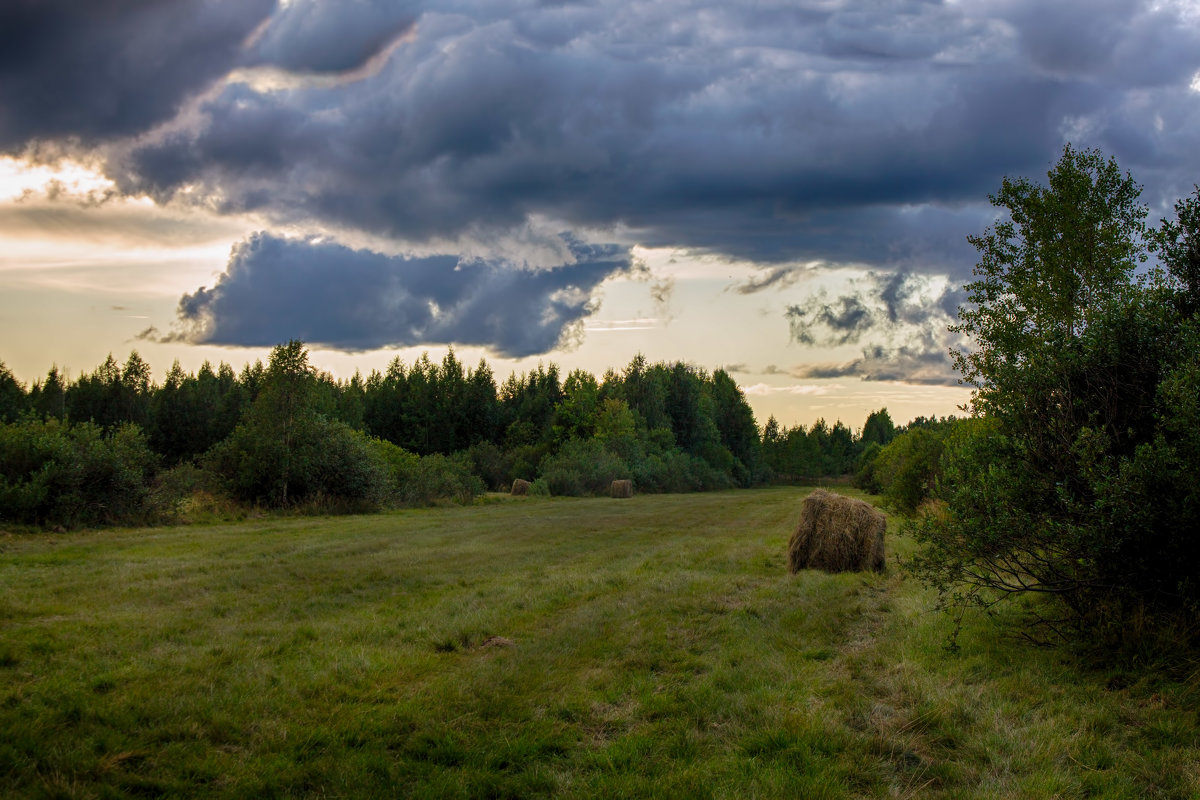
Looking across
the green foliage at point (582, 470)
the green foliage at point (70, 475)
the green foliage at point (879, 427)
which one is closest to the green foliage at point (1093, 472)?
the green foliage at point (70, 475)

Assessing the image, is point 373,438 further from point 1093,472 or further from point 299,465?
point 1093,472

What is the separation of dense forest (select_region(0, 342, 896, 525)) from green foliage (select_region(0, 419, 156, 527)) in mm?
42

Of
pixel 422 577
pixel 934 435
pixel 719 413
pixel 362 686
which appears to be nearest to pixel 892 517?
pixel 934 435

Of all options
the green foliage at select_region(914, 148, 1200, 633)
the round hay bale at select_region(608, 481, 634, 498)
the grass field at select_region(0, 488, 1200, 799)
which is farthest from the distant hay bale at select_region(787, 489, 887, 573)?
the round hay bale at select_region(608, 481, 634, 498)

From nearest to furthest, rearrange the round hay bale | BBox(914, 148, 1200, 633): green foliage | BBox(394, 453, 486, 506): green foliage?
BBox(914, 148, 1200, 633): green foliage
BBox(394, 453, 486, 506): green foliage
the round hay bale

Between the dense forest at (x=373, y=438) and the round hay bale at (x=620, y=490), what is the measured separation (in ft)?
4.78

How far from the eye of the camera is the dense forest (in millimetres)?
19969

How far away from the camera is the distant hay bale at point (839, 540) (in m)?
14.6

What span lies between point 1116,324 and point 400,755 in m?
8.86

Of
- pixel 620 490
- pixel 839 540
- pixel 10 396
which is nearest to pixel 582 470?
pixel 620 490

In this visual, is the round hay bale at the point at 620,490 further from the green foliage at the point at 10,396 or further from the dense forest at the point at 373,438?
the green foliage at the point at 10,396

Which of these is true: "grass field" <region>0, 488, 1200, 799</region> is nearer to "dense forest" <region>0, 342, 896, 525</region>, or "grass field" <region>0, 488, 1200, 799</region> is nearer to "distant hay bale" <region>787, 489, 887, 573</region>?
"distant hay bale" <region>787, 489, 887, 573</region>

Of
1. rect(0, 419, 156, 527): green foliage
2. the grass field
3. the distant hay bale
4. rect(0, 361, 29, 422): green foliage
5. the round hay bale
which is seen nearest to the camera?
the grass field

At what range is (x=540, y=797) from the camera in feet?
16.6
